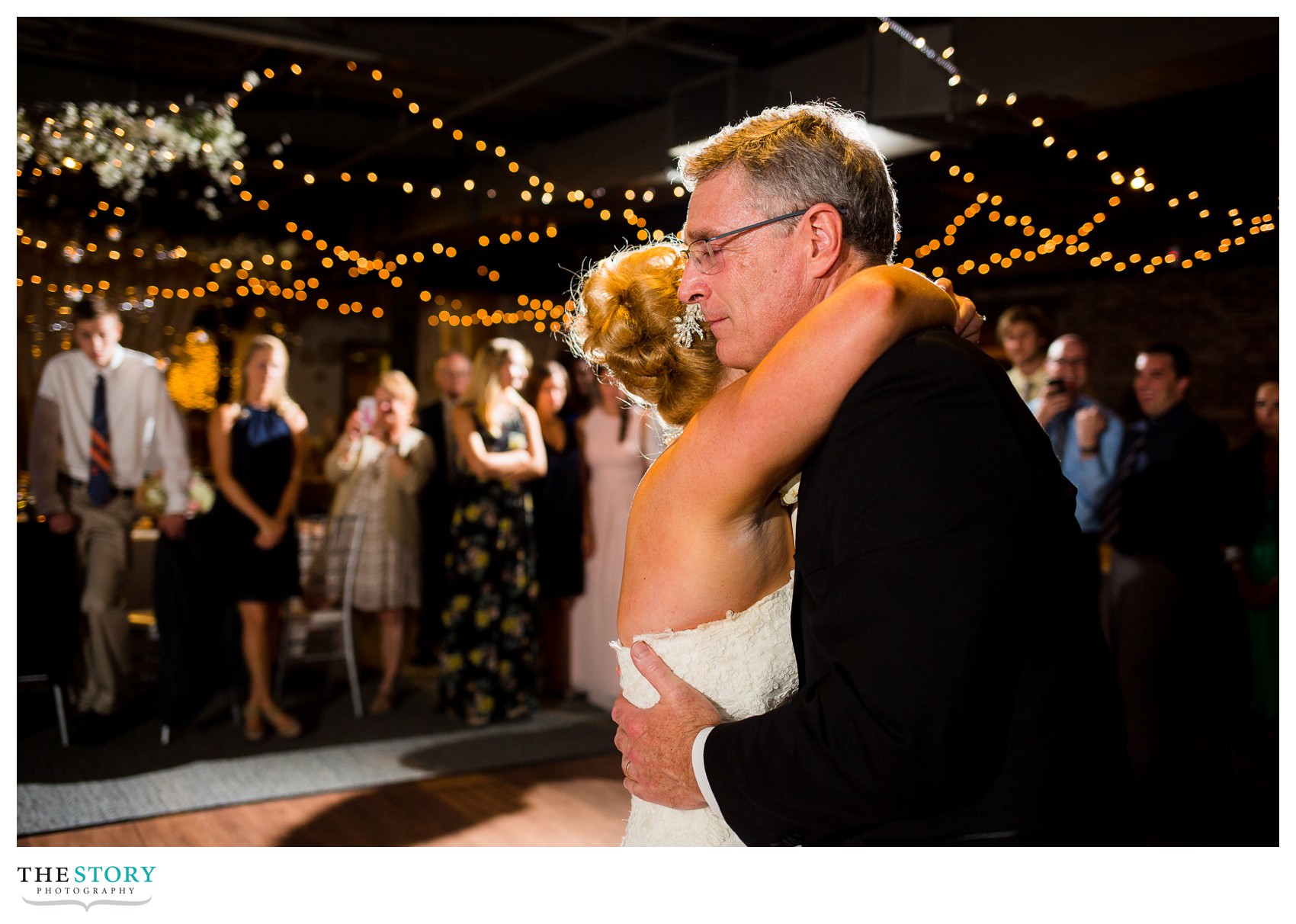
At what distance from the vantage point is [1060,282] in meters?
9.73

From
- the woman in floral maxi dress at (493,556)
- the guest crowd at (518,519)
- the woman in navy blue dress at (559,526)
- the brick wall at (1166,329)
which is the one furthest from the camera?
the brick wall at (1166,329)

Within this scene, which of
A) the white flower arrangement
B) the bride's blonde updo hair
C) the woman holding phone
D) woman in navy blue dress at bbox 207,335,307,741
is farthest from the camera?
the white flower arrangement

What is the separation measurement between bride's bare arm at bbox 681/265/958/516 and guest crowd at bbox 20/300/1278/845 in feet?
8.82

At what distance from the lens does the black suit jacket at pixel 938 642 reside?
0.97 meters

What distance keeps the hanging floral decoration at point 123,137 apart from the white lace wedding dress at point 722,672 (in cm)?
553

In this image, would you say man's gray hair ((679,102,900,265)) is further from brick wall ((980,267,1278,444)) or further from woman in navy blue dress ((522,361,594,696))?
brick wall ((980,267,1278,444))

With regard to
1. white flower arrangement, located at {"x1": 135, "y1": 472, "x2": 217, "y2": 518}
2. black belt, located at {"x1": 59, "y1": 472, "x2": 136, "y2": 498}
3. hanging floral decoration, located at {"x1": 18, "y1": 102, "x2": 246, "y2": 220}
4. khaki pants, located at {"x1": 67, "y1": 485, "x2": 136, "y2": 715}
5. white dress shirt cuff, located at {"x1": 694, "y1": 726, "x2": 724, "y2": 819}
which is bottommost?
khaki pants, located at {"x1": 67, "y1": 485, "x2": 136, "y2": 715}

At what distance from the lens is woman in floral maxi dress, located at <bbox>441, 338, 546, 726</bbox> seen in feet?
15.1

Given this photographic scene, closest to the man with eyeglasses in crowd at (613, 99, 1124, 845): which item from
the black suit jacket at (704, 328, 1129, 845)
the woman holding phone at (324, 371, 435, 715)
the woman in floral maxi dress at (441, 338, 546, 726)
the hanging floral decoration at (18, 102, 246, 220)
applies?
the black suit jacket at (704, 328, 1129, 845)

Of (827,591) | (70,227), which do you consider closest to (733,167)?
(827,591)

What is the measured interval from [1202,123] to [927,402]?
13.3 feet

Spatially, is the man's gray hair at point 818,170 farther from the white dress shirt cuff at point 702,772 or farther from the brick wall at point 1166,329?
the brick wall at point 1166,329

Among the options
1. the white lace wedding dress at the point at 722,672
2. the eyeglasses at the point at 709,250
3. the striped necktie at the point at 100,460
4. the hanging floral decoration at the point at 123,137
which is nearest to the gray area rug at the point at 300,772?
the striped necktie at the point at 100,460
